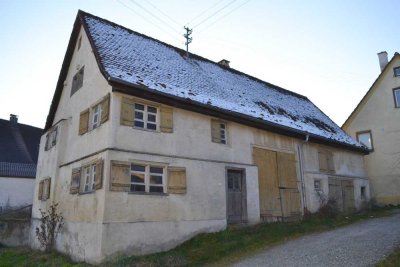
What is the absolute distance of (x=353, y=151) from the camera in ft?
76.5

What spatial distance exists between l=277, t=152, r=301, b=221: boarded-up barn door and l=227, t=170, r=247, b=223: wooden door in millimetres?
2682

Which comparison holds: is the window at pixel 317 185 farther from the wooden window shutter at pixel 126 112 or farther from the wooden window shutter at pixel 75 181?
the wooden window shutter at pixel 75 181

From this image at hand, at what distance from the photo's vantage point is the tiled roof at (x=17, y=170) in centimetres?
2719

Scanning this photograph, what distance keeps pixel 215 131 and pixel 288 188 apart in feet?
17.4

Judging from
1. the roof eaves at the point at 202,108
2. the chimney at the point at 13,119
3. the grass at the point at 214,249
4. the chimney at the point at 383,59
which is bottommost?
the grass at the point at 214,249

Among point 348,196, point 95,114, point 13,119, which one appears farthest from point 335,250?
point 13,119

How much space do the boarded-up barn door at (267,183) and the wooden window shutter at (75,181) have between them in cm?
776

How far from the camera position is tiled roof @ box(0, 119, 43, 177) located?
28.0 meters

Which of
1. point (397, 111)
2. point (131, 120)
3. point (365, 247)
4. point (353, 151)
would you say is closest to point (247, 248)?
point (365, 247)

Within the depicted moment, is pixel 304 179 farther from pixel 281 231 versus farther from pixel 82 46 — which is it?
pixel 82 46

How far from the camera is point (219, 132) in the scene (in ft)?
48.9

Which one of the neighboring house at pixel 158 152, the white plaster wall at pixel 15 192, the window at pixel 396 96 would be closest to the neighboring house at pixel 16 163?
the white plaster wall at pixel 15 192

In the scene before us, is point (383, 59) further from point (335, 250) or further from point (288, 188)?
point (335, 250)

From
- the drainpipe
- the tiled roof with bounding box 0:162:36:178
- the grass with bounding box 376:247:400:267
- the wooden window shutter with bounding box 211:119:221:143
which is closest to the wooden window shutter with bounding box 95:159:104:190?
the wooden window shutter with bounding box 211:119:221:143
